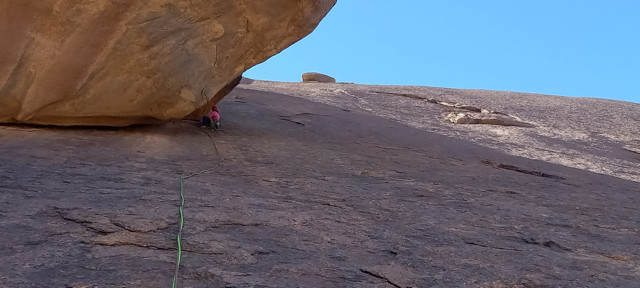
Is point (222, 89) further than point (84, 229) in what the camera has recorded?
Yes

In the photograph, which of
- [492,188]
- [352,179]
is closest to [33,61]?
[352,179]

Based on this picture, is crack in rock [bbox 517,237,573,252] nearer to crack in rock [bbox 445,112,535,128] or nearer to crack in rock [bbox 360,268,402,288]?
crack in rock [bbox 360,268,402,288]

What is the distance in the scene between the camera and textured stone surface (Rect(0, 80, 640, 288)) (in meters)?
3.02

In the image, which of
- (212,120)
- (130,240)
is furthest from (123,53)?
(130,240)

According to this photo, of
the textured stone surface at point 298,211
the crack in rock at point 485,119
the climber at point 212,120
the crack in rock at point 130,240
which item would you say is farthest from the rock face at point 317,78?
the crack in rock at point 130,240

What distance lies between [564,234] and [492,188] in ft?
4.46

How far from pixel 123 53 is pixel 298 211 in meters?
2.78

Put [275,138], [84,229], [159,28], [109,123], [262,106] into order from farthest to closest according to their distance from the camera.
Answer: [262,106], [275,138], [109,123], [159,28], [84,229]

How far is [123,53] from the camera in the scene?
5.77m

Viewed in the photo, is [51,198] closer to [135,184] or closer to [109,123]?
[135,184]

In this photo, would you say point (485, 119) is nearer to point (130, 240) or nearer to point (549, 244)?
point (549, 244)

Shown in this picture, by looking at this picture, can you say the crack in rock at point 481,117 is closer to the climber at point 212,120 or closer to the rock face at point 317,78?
the climber at point 212,120

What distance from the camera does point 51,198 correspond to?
376 cm

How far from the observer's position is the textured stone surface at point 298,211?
3023mm
